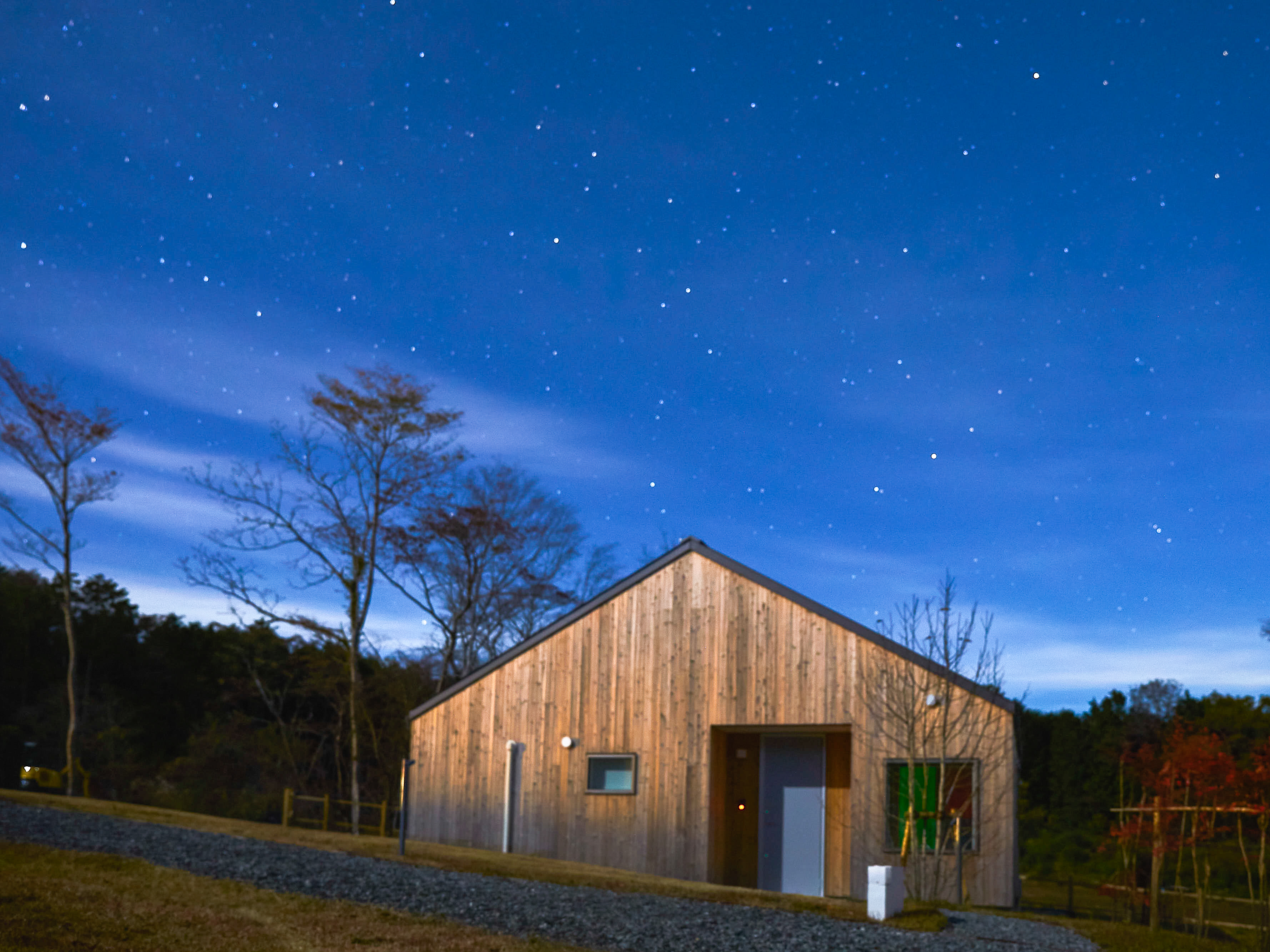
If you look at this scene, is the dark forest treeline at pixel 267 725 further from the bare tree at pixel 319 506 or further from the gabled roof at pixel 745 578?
the gabled roof at pixel 745 578

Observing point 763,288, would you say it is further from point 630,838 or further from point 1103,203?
point 630,838

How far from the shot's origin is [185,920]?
7051 millimetres

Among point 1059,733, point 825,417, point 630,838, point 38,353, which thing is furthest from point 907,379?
point 38,353

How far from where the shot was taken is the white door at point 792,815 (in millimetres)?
14180

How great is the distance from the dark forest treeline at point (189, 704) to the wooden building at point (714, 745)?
8659mm

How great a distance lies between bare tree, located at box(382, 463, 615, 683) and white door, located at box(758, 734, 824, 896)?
11.3 m

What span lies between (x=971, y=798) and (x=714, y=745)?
3.37 meters

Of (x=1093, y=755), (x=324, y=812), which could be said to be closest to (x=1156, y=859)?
(x=1093, y=755)

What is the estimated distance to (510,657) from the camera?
51.4 feet

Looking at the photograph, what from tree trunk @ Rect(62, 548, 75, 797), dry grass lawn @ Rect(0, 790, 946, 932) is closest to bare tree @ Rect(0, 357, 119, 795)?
tree trunk @ Rect(62, 548, 75, 797)

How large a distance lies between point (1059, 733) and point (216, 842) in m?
19.4

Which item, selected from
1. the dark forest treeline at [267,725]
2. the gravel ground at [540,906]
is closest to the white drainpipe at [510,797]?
the gravel ground at [540,906]

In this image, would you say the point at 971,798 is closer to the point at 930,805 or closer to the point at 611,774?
the point at 930,805

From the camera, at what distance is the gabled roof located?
1247 cm
